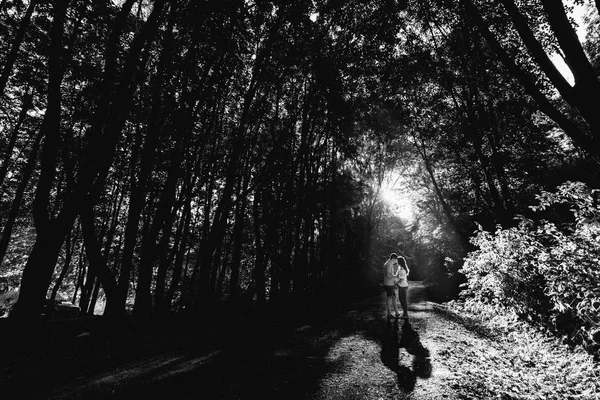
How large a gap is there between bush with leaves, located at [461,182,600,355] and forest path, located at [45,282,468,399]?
8.15 feet

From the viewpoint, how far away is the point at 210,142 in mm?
16578

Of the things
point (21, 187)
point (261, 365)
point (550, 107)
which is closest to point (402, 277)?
point (261, 365)

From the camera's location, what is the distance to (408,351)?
6.74m

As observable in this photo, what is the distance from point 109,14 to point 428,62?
1335 centimetres

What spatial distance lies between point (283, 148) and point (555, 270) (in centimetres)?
1504

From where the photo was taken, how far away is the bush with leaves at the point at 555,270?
5.60 metres

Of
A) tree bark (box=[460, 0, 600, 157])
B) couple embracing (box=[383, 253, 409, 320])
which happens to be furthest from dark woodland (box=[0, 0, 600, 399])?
couple embracing (box=[383, 253, 409, 320])

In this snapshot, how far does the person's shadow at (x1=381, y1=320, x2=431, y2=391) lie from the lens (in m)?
5.20

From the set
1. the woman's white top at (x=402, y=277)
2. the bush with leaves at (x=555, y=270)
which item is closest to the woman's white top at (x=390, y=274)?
the woman's white top at (x=402, y=277)

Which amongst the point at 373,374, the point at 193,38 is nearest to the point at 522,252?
the point at 373,374

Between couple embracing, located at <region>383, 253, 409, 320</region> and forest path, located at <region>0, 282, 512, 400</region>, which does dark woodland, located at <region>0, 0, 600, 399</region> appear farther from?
couple embracing, located at <region>383, 253, 409, 320</region>

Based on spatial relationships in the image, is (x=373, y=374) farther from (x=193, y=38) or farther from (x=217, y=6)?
(x=193, y=38)

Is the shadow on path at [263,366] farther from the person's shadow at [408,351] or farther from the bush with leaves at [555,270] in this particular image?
the bush with leaves at [555,270]

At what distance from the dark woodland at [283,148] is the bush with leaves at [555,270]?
0.18 feet
